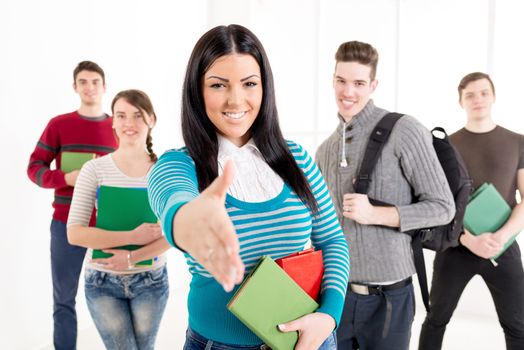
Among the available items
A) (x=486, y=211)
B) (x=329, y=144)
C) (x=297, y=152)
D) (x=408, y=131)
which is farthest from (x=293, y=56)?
(x=297, y=152)

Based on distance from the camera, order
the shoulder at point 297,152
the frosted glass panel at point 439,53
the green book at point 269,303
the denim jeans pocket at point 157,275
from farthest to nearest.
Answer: the frosted glass panel at point 439,53, the denim jeans pocket at point 157,275, the shoulder at point 297,152, the green book at point 269,303

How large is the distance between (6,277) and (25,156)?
0.81 m

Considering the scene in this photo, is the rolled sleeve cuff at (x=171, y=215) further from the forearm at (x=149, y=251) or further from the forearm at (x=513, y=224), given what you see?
the forearm at (x=513, y=224)

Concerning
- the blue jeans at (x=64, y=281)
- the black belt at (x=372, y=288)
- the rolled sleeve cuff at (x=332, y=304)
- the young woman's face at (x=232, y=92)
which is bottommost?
the blue jeans at (x=64, y=281)

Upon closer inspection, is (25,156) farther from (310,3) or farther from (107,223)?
(310,3)

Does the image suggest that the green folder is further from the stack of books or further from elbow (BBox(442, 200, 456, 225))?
the stack of books

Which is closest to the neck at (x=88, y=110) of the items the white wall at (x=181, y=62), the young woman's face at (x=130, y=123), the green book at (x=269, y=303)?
the white wall at (x=181, y=62)

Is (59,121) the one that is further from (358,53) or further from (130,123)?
(358,53)

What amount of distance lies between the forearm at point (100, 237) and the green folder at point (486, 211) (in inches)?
69.1

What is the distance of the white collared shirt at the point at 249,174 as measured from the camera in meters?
1.16

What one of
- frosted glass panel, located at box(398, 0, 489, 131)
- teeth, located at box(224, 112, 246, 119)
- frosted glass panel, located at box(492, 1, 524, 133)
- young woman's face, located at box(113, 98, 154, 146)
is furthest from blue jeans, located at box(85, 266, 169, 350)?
frosted glass panel, located at box(492, 1, 524, 133)

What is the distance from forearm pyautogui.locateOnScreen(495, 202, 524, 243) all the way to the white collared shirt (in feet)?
6.12

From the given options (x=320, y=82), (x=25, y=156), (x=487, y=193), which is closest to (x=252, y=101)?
(x=487, y=193)

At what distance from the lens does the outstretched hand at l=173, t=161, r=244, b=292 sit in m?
0.63
